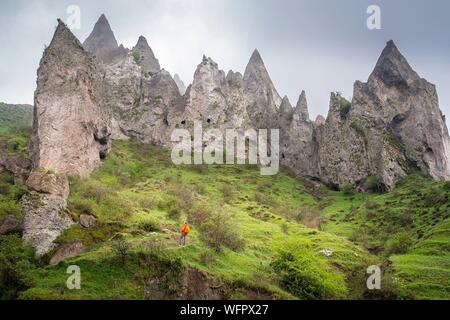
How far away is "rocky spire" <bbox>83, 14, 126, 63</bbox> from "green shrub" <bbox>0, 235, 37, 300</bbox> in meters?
140

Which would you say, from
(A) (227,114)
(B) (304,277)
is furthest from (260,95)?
(B) (304,277)

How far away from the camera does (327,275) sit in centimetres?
4741

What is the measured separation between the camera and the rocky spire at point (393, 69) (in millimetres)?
138125

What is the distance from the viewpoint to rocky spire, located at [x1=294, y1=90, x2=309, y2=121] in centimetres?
16288

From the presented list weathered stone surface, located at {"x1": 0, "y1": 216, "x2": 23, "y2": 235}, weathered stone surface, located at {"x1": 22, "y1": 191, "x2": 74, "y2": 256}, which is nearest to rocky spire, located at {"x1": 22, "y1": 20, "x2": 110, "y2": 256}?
weathered stone surface, located at {"x1": 22, "y1": 191, "x2": 74, "y2": 256}

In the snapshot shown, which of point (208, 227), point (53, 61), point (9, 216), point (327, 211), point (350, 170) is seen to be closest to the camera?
point (9, 216)

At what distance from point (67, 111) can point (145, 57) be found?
97.5 m

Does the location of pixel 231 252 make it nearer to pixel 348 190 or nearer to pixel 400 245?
pixel 400 245

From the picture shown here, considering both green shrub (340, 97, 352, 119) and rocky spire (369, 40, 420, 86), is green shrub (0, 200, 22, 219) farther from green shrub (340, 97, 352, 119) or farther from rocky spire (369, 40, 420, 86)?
rocky spire (369, 40, 420, 86)

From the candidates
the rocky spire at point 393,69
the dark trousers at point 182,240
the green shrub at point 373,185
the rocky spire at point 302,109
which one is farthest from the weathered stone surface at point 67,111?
the rocky spire at point 393,69

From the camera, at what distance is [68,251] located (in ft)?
136

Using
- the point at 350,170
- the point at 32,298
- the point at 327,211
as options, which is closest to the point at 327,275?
the point at 32,298
